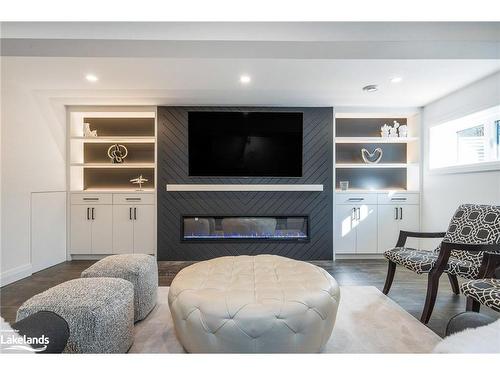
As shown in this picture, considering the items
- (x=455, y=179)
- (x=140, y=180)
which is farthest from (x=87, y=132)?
(x=455, y=179)

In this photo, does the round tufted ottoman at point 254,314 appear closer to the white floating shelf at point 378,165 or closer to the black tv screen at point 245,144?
the black tv screen at point 245,144

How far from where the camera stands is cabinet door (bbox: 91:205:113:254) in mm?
4125

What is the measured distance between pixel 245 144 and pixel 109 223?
92.0 inches

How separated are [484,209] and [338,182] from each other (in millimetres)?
2136

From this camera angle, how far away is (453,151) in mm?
3785

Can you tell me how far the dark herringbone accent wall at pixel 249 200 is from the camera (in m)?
4.12

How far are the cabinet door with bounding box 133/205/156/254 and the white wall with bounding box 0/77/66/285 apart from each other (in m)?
1.18

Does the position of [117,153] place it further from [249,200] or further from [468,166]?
[468,166]

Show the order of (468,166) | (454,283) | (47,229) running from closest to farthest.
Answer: (454,283) → (468,166) → (47,229)

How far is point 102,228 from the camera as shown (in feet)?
13.5

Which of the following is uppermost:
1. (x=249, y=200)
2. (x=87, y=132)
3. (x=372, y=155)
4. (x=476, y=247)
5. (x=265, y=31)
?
(x=265, y=31)

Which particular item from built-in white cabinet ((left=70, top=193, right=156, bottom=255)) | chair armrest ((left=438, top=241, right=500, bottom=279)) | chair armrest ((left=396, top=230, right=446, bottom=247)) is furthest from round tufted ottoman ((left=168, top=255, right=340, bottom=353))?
built-in white cabinet ((left=70, top=193, right=156, bottom=255))

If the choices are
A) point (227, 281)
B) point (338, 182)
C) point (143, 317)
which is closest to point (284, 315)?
point (227, 281)

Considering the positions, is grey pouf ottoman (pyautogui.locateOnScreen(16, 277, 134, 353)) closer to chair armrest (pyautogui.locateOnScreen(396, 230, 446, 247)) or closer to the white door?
the white door
